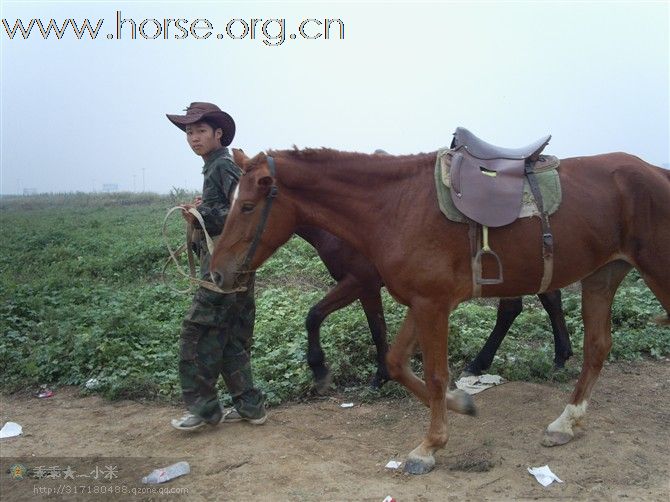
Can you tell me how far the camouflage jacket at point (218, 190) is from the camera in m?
4.26

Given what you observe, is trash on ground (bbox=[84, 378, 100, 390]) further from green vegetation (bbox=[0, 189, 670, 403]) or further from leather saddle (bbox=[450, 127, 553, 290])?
leather saddle (bbox=[450, 127, 553, 290])

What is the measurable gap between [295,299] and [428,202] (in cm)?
464

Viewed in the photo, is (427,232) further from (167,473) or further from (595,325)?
(167,473)

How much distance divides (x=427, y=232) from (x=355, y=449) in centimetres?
159

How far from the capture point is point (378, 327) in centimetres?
525

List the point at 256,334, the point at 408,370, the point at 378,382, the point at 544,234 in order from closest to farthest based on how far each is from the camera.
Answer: the point at 544,234, the point at 408,370, the point at 378,382, the point at 256,334

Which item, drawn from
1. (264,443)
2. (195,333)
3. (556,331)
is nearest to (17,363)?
(195,333)

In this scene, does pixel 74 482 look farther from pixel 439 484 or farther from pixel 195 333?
pixel 439 484

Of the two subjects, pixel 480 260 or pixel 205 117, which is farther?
pixel 205 117

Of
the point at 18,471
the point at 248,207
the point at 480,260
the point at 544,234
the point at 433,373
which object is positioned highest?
the point at 248,207

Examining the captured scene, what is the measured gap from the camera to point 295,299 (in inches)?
322

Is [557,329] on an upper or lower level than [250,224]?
lower

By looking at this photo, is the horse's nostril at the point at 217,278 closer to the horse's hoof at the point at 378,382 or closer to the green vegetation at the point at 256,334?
the green vegetation at the point at 256,334

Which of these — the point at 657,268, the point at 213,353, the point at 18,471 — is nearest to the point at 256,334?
the point at 213,353
